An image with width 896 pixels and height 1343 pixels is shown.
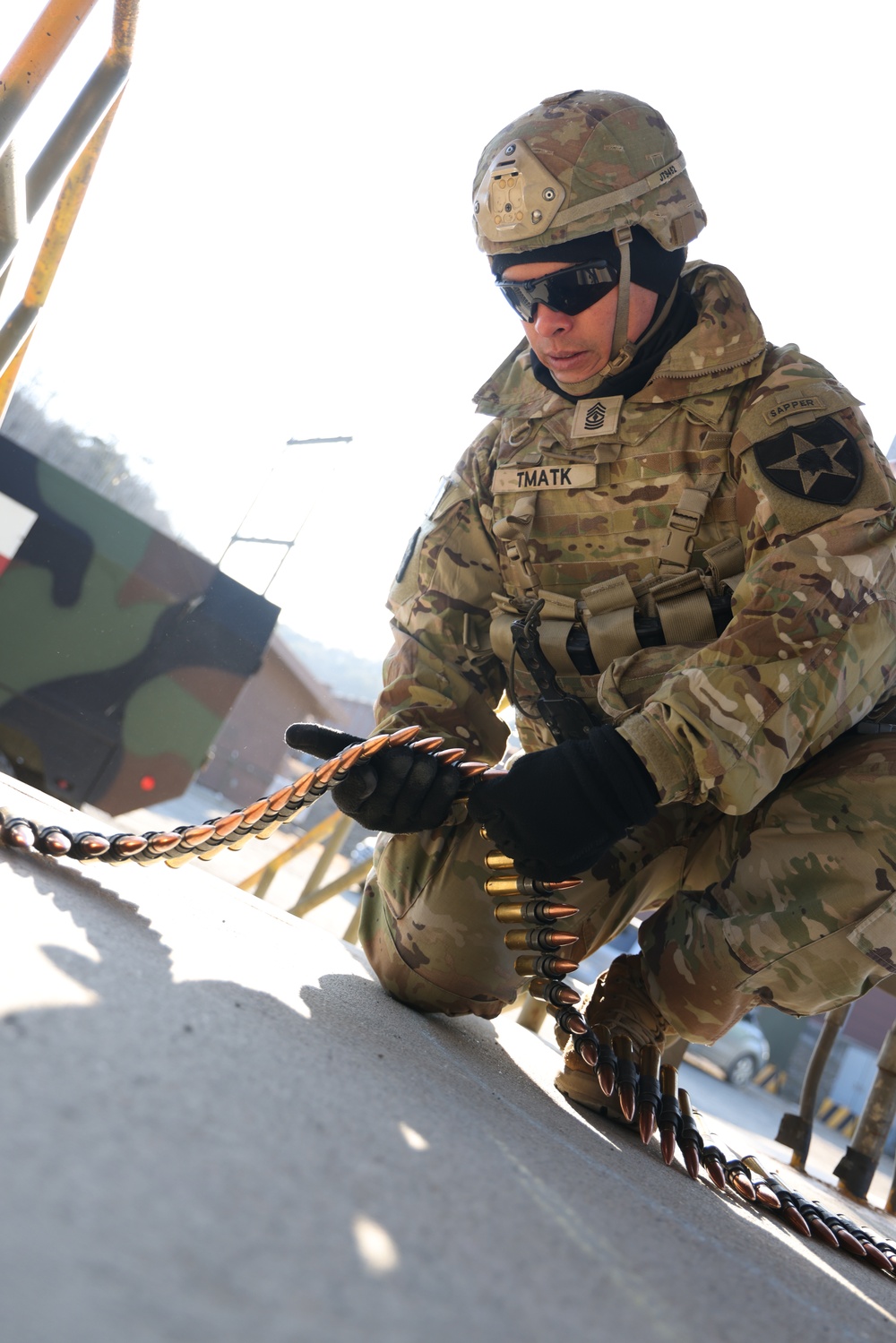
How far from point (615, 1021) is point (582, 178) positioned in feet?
5.91

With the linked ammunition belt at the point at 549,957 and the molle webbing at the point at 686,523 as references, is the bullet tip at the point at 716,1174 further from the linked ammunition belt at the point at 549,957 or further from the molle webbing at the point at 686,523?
the molle webbing at the point at 686,523

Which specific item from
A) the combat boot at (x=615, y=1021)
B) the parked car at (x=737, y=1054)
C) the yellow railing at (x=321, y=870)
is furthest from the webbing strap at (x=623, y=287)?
the parked car at (x=737, y=1054)

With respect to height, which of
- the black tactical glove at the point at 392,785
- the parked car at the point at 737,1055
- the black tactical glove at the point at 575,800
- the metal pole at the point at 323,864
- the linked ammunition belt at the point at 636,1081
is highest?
the black tactical glove at the point at 575,800

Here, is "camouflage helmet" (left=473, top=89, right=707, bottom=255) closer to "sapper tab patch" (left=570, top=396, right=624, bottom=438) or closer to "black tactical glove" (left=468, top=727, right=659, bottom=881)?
"sapper tab patch" (left=570, top=396, right=624, bottom=438)

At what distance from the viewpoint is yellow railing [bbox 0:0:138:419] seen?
209 centimetres

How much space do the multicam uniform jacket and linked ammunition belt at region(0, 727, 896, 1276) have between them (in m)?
0.36

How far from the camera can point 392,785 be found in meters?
1.89

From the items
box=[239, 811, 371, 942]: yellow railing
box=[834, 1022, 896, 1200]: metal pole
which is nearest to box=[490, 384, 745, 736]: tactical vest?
box=[834, 1022, 896, 1200]: metal pole

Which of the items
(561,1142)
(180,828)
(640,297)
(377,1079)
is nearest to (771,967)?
(561,1142)

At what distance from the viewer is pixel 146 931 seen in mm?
1455

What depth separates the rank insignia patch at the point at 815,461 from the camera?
1.86 metres

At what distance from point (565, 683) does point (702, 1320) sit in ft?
5.04

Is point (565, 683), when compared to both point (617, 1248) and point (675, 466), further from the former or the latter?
point (617, 1248)

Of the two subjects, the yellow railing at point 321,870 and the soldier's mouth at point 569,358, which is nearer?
the soldier's mouth at point 569,358
